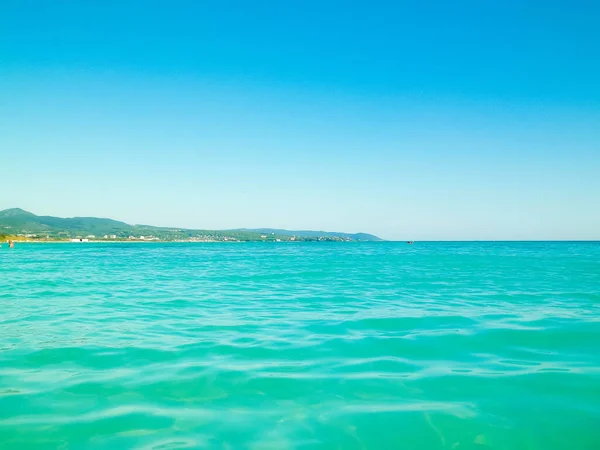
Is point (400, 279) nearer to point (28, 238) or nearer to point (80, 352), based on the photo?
point (80, 352)

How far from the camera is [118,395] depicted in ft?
21.9

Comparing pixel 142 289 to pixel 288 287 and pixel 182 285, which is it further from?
pixel 288 287

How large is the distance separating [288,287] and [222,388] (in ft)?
48.1

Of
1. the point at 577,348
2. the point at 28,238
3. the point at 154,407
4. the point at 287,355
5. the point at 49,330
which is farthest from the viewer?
the point at 28,238

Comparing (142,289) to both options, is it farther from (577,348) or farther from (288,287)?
(577,348)

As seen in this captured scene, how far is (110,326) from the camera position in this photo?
38.2 ft

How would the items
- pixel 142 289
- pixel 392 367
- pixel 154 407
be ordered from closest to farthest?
1. pixel 154 407
2. pixel 392 367
3. pixel 142 289

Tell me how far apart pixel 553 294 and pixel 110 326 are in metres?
17.9

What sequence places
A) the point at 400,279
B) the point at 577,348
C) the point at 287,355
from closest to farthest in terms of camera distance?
1. the point at 287,355
2. the point at 577,348
3. the point at 400,279

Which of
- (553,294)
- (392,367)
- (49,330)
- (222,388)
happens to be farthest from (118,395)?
A: (553,294)

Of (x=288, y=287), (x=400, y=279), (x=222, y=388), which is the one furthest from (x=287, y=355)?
(x=400, y=279)

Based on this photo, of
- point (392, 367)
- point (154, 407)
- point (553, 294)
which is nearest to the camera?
point (154, 407)

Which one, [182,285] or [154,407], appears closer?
[154,407]

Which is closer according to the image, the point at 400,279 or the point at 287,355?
the point at 287,355
